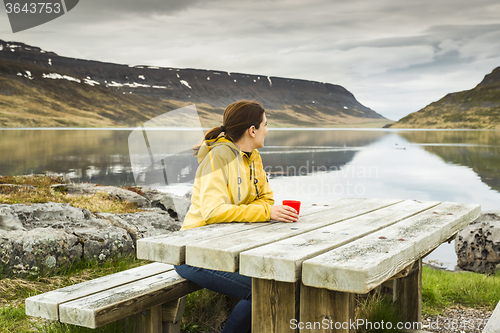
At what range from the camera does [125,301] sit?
2.02 m

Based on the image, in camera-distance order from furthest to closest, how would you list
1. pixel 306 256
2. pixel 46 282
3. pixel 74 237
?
1. pixel 74 237
2. pixel 46 282
3. pixel 306 256

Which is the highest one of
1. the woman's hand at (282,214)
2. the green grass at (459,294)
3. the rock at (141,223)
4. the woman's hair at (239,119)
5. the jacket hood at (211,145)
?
the woman's hair at (239,119)

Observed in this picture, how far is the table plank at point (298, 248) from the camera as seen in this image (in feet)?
5.25

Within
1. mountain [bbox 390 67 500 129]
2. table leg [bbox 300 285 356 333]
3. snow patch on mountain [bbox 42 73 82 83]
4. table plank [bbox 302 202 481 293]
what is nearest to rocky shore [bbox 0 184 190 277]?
table leg [bbox 300 285 356 333]

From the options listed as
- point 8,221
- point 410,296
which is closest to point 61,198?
point 8,221

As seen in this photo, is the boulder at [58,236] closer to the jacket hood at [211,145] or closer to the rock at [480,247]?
the jacket hood at [211,145]

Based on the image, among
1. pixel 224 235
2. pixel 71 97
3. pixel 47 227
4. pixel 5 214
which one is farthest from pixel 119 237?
pixel 71 97

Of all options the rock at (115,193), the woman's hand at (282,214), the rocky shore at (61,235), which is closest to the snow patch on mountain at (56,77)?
the rock at (115,193)

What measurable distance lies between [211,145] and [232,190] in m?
0.29

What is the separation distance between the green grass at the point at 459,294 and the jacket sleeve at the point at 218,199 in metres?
2.20

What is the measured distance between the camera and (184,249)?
186cm

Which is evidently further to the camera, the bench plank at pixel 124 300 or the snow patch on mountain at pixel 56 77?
the snow patch on mountain at pixel 56 77

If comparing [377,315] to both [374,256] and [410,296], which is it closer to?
[410,296]

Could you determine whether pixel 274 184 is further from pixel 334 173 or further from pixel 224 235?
pixel 224 235
